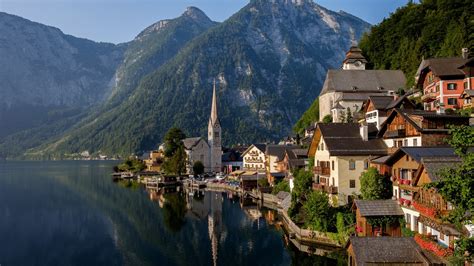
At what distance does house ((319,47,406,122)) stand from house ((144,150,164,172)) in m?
81.8

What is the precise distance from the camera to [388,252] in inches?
1249

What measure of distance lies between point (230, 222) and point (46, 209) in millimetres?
38767

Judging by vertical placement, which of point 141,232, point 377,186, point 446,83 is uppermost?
point 446,83

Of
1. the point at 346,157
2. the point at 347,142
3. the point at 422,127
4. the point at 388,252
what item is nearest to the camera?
the point at 388,252

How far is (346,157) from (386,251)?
18.5m

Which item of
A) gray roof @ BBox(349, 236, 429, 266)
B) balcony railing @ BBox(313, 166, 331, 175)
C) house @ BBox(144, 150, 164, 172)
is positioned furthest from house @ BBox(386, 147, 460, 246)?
house @ BBox(144, 150, 164, 172)

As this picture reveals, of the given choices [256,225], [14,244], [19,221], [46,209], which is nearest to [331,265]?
[256,225]

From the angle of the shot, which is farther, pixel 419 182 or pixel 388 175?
pixel 388 175

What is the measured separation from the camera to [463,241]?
1880 cm

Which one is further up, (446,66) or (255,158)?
(446,66)

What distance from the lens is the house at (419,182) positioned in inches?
1219

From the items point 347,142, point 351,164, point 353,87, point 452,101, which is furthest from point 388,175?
point 353,87

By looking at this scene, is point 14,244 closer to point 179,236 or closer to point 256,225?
point 179,236

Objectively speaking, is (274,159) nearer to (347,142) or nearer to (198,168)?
(198,168)
